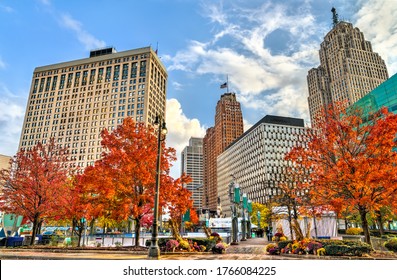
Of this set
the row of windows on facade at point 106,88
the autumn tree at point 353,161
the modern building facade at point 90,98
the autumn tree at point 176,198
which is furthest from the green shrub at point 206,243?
the row of windows on facade at point 106,88

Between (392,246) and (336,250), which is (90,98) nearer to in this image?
(392,246)

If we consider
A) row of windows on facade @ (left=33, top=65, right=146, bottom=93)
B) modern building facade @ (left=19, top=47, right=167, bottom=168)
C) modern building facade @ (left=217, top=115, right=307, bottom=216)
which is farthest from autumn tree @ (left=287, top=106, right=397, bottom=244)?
row of windows on facade @ (left=33, top=65, right=146, bottom=93)

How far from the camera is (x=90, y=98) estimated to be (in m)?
117

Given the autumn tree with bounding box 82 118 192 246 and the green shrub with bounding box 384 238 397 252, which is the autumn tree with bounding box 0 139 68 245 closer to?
the autumn tree with bounding box 82 118 192 246

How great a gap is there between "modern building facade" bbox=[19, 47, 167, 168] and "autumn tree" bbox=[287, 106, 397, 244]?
91.9 metres

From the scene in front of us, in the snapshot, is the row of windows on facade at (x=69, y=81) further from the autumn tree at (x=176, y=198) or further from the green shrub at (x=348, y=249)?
the green shrub at (x=348, y=249)

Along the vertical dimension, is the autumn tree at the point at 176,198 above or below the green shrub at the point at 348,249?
above

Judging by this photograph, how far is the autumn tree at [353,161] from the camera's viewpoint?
1385 cm

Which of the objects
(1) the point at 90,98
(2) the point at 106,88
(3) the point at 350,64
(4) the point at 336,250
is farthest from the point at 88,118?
(3) the point at 350,64

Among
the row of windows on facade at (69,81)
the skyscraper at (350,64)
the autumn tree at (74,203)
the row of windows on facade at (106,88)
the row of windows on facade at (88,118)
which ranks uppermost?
the skyscraper at (350,64)

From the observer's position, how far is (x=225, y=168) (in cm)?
16012

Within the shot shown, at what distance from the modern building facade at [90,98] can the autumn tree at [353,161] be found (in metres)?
91.9

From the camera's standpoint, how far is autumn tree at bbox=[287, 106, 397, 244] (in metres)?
13.9
